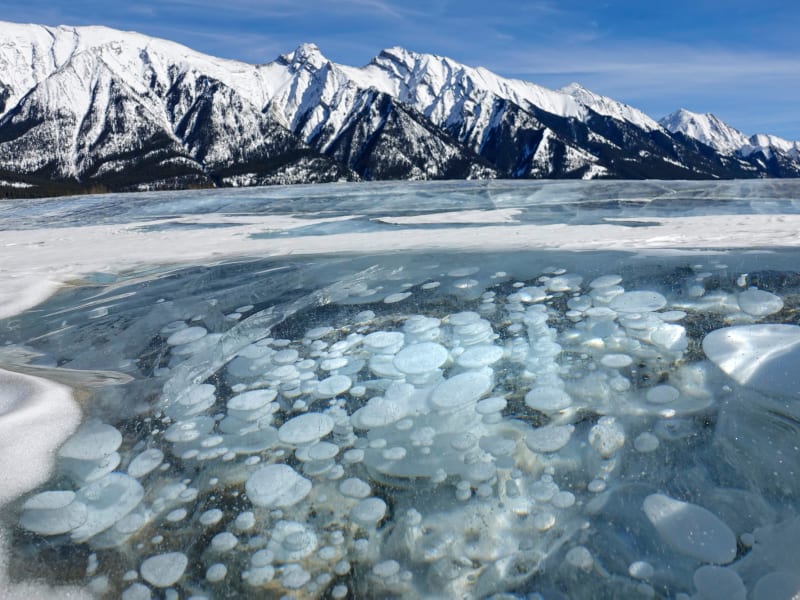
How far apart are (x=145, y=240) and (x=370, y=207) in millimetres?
3467

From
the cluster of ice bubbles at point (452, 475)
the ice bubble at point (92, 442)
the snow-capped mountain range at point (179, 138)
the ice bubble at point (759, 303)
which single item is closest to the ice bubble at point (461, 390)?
the cluster of ice bubbles at point (452, 475)

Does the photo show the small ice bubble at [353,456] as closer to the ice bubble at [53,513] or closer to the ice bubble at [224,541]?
the ice bubble at [224,541]

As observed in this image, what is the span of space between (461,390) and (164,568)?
3.51ft

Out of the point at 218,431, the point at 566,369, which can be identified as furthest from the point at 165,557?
the point at 566,369

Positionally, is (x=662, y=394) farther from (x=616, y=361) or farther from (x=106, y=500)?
(x=106, y=500)

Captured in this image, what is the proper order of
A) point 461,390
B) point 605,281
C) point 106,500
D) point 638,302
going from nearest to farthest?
point 106,500 → point 461,390 → point 638,302 → point 605,281

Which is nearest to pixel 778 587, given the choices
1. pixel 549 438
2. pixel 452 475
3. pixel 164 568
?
pixel 549 438

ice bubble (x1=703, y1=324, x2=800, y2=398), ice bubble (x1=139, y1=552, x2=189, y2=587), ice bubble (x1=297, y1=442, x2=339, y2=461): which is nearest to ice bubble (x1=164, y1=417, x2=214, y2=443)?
ice bubble (x1=297, y1=442, x2=339, y2=461)

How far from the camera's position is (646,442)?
1.58m

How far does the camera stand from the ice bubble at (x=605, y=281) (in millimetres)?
2880

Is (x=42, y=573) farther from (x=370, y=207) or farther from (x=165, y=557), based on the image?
(x=370, y=207)

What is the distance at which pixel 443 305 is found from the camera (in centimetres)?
277

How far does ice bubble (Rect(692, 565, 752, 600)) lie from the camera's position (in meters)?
1.13

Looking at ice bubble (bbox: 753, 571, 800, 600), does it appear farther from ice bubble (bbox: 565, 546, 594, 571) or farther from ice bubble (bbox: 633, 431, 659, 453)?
ice bubble (bbox: 633, 431, 659, 453)
